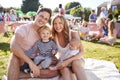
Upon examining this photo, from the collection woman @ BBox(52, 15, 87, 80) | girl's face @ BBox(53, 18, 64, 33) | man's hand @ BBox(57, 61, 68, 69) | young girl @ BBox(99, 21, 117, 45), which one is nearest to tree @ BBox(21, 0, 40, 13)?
young girl @ BBox(99, 21, 117, 45)

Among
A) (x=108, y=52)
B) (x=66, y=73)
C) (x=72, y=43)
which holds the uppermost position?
(x=72, y=43)

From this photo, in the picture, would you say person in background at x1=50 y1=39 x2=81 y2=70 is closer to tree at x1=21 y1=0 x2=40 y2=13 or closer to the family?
the family

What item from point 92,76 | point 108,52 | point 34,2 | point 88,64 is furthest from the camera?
point 34,2

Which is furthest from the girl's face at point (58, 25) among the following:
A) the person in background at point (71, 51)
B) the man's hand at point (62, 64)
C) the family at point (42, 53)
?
the man's hand at point (62, 64)

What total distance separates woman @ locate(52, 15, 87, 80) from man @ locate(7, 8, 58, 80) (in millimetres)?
216

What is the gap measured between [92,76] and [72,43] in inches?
39.6

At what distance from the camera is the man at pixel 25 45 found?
4.01 metres

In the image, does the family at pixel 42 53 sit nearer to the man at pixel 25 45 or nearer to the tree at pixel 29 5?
the man at pixel 25 45

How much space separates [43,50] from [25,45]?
30 centimetres

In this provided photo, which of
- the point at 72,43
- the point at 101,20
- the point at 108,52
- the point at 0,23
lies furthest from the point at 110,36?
the point at 72,43

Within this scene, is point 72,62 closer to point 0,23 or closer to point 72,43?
point 72,43

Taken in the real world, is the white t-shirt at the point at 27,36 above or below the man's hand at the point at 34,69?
above

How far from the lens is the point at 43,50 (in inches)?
162

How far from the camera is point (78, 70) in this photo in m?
4.00
